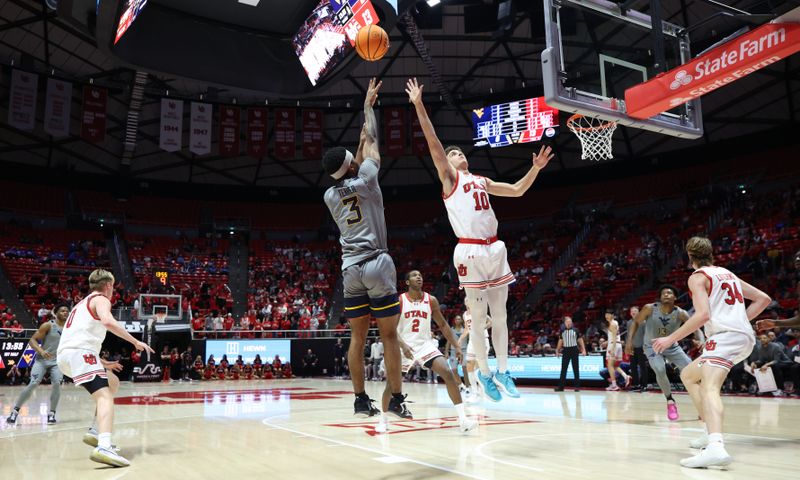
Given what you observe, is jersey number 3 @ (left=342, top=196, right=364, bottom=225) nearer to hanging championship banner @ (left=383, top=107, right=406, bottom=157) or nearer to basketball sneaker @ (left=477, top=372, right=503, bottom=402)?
basketball sneaker @ (left=477, top=372, right=503, bottom=402)

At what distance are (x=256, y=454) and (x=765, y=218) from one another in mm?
23708

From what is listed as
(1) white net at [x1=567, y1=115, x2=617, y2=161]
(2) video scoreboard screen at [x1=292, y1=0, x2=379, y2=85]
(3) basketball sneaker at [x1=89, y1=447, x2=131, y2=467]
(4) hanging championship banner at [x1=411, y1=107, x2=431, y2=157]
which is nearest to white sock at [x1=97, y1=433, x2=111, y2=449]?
(3) basketball sneaker at [x1=89, y1=447, x2=131, y2=467]

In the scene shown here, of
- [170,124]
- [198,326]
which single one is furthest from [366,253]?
[198,326]

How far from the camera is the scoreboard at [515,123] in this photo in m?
22.9

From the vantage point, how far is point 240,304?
103 ft

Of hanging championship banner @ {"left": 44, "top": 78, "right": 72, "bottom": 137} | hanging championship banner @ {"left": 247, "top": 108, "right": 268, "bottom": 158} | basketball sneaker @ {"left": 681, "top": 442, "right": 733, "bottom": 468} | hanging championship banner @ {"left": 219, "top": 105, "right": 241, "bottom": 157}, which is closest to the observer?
basketball sneaker @ {"left": 681, "top": 442, "right": 733, "bottom": 468}

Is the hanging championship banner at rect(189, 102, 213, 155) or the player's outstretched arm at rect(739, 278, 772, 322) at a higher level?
the hanging championship banner at rect(189, 102, 213, 155)

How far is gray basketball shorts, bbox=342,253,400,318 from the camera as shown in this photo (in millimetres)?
Answer: 5176

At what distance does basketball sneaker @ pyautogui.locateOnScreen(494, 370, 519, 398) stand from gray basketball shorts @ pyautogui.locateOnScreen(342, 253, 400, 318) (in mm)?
A: 1700

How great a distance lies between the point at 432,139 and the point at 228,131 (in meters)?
21.5

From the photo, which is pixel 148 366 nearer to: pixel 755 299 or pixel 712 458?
pixel 755 299

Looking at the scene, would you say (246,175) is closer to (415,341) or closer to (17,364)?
(17,364)

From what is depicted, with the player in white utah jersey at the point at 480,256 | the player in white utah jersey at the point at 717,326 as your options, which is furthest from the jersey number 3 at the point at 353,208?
the player in white utah jersey at the point at 717,326

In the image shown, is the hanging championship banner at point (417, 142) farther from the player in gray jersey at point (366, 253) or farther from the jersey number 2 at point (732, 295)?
the jersey number 2 at point (732, 295)
